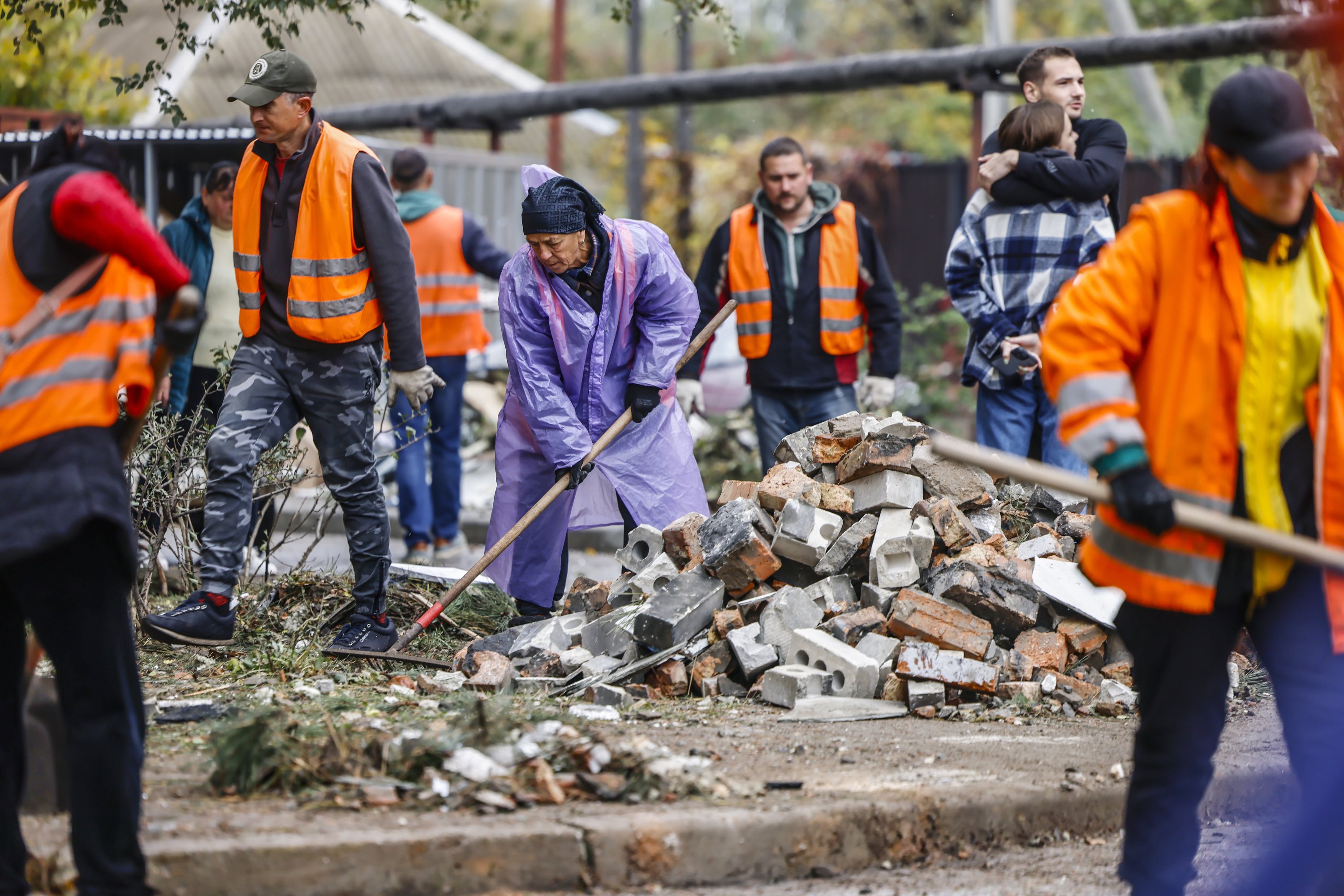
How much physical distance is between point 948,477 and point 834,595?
692 mm

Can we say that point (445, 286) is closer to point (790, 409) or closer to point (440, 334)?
point (440, 334)

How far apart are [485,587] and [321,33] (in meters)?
23.3

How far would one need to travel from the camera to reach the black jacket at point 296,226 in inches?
183

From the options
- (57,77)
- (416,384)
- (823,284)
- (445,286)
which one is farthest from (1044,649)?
(57,77)

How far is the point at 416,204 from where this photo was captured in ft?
24.9

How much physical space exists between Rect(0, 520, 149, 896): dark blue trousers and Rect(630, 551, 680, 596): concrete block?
2545mm

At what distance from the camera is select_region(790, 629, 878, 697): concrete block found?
4.45 metres

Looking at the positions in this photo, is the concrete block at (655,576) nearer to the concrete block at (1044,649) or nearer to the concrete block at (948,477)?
the concrete block at (948,477)

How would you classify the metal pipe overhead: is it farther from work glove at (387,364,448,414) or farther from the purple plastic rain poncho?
work glove at (387,364,448,414)

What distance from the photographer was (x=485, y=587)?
5.96 m

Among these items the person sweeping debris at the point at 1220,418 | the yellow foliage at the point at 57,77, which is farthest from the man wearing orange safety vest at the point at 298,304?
the yellow foliage at the point at 57,77

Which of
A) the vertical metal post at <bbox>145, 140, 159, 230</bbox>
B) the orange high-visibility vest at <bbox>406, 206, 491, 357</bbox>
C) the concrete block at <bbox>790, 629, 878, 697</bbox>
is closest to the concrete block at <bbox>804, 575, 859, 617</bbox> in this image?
the concrete block at <bbox>790, 629, 878, 697</bbox>

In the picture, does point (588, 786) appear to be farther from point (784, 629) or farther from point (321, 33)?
point (321, 33)

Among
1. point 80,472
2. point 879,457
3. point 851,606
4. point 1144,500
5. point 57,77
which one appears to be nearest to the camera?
point 1144,500
